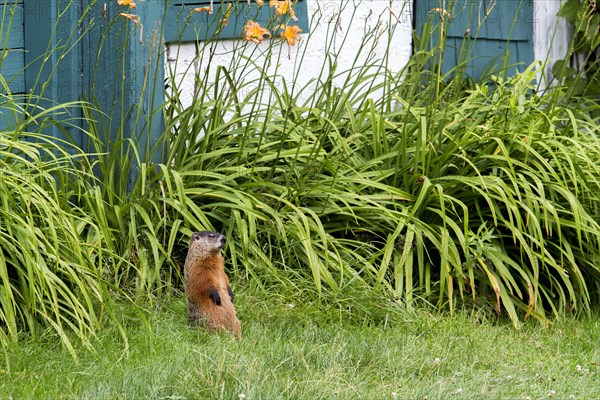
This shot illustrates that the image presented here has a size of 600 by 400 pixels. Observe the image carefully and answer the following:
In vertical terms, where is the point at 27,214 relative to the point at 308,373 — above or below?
above

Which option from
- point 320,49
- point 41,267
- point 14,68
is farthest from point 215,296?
point 320,49

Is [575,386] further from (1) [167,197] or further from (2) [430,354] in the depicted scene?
(1) [167,197]

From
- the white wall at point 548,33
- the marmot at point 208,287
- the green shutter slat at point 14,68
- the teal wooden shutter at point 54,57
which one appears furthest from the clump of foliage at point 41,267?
the white wall at point 548,33

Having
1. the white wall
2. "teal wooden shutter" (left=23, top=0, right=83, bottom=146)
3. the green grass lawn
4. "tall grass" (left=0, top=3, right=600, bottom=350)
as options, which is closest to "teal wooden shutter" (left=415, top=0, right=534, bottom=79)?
the white wall

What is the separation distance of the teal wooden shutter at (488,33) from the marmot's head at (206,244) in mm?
3124

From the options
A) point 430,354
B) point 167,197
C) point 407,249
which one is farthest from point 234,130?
point 430,354

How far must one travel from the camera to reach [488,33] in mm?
7008

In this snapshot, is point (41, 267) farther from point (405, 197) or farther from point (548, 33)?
point (548, 33)

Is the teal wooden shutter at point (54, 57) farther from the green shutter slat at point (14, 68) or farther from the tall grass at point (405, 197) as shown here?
the tall grass at point (405, 197)

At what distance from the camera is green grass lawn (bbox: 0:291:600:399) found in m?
3.20

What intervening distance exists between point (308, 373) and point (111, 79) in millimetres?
2513

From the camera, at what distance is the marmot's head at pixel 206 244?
4.09 meters

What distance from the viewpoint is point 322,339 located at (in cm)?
404

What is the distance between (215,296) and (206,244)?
255 millimetres
